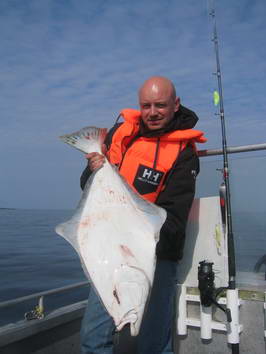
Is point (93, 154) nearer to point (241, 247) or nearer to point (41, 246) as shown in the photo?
point (241, 247)

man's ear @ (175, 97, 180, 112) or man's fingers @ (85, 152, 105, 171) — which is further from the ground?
man's ear @ (175, 97, 180, 112)

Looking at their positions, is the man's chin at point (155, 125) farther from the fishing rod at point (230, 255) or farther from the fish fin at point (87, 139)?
the fishing rod at point (230, 255)

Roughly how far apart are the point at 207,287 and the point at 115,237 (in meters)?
1.19

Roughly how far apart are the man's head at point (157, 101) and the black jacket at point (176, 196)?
7 cm

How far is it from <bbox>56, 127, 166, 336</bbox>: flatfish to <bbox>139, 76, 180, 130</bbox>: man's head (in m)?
0.52

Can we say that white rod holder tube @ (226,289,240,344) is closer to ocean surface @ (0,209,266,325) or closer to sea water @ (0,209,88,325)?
ocean surface @ (0,209,266,325)

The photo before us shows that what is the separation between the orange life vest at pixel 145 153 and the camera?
2.73 metres

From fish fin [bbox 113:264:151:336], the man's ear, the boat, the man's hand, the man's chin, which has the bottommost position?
the boat

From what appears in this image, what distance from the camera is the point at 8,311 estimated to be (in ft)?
24.8

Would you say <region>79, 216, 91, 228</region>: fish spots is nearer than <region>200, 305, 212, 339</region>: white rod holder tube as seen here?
Yes

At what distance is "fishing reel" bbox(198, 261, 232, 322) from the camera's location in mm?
2979

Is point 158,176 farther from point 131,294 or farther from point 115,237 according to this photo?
point 131,294

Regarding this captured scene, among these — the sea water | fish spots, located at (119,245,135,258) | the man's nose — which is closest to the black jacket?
the man's nose

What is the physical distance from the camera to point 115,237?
215cm
